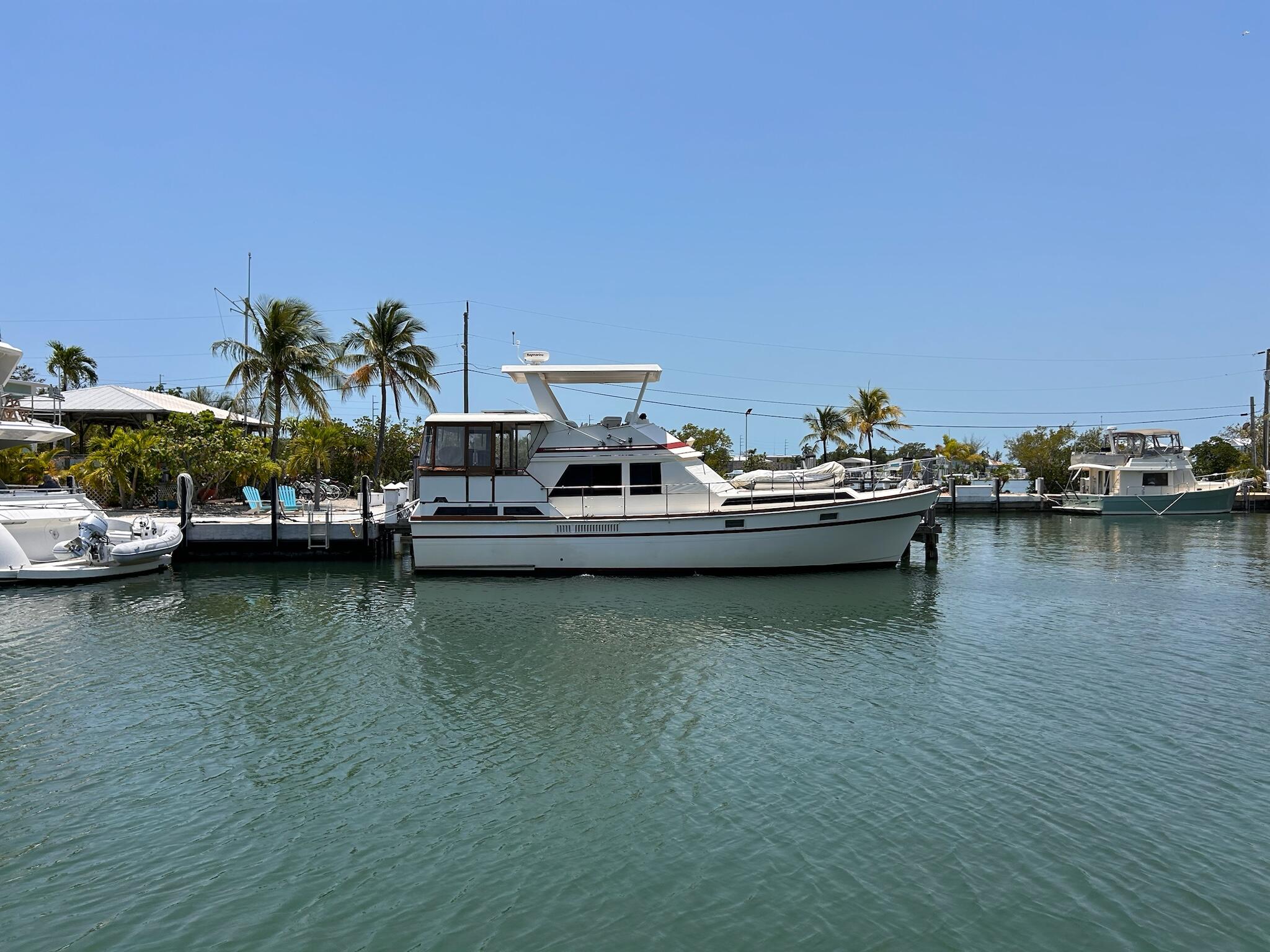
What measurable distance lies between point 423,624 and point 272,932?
10226 mm

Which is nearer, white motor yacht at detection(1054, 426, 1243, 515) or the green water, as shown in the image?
the green water

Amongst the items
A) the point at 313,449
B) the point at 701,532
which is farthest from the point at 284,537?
the point at 313,449

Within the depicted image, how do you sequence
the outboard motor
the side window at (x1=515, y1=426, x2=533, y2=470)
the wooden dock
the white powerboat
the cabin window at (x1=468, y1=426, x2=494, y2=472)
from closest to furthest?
the white powerboat → the outboard motor → the cabin window at (x1=468, y1=426, x2=494, y2=472) → the side window at (x1=515, y1=426, x2=533, y2=470) → the wooden dock

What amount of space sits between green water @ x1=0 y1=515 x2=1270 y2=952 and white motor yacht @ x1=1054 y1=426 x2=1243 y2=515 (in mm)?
32307

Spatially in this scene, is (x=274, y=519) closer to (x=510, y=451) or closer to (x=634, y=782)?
(x=510, y=451)

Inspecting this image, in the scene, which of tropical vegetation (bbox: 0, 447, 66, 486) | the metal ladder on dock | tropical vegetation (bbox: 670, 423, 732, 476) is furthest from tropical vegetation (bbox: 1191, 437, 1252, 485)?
tropical vegetation (bbox: 0, 447, 66, 486)

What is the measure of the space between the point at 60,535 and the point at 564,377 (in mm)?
13287

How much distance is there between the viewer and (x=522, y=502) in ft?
69.6

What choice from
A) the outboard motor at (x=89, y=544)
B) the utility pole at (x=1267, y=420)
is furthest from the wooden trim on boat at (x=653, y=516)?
the utility pole at (x=1267, y=420)

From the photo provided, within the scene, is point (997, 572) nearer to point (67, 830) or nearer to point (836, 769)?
point (836, 769)

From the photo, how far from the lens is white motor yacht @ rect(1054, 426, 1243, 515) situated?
44.8 metres

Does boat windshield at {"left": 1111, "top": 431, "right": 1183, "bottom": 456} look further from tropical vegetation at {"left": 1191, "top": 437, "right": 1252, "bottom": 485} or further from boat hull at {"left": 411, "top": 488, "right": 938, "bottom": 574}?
boat hull at {"left": 411, "top": 488, "right": 938, "bottom": 574}

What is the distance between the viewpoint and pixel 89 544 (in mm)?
20281

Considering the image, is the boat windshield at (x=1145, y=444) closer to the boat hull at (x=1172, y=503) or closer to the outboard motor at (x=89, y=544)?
the boat hull at (x=1172, y=503)
